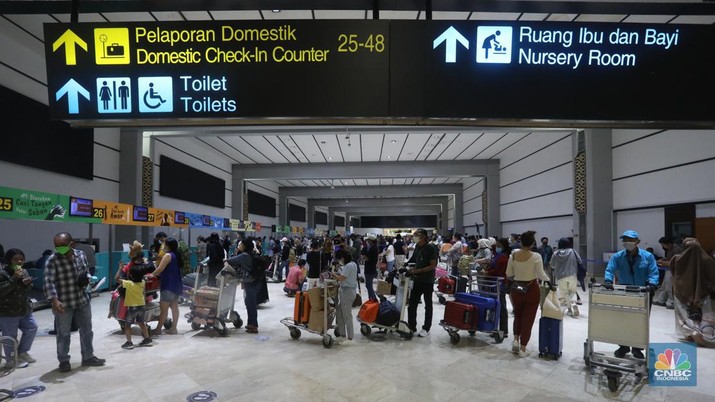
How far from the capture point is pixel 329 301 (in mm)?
5961

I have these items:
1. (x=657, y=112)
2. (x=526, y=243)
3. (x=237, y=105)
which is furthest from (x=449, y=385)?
(x=237, y=105)

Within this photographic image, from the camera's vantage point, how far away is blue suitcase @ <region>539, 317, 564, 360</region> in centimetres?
501

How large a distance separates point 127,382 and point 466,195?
28.8m

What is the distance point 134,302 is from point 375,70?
496cm

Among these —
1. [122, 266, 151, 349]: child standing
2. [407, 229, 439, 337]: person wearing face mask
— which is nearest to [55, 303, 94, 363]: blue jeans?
[122, 266, 151, 349]: child standing

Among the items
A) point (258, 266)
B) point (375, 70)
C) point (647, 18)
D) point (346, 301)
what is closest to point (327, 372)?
point (346, 301)

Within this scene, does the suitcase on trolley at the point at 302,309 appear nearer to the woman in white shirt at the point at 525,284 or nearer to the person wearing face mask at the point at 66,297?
the person wearing face mask at the point at 66,297

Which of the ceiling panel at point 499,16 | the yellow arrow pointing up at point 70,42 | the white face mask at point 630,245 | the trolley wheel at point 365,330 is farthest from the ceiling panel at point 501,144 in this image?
the yellow arrow pointing up at point 70,42

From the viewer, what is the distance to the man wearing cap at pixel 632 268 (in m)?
4.80

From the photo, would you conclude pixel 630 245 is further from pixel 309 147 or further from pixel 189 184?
pixel 189 184

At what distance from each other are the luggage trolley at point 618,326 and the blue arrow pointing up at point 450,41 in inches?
130

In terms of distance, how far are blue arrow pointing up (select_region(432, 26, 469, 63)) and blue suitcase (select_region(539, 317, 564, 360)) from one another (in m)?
3.85

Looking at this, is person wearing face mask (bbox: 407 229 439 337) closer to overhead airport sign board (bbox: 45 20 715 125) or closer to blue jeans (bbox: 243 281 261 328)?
blue jeans (bbox: 243 281 261 328)

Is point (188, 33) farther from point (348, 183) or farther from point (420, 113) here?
point (348, 183)
